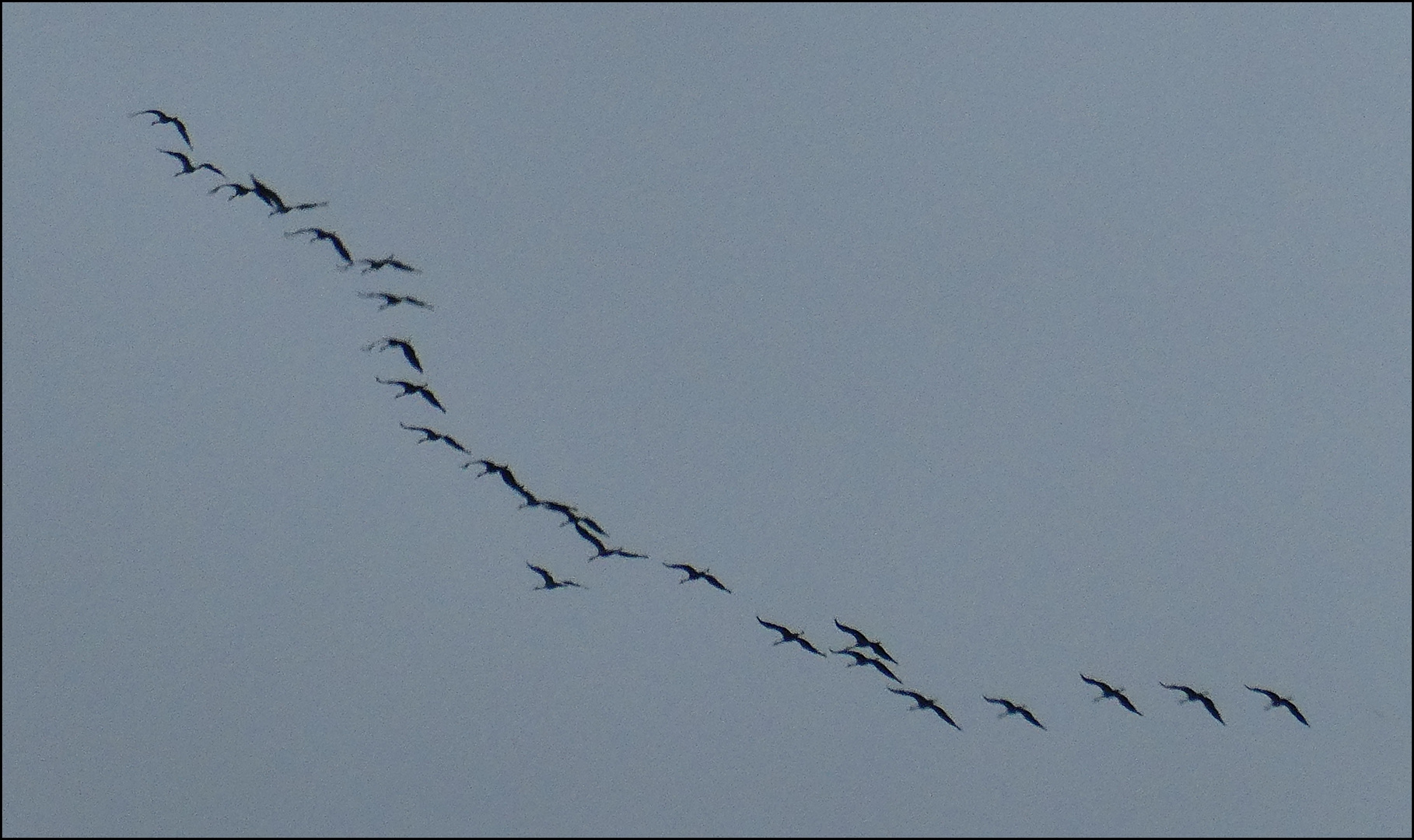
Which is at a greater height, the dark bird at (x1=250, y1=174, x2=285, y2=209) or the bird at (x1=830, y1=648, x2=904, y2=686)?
the dark bird at (x1=250, y1=174, x2=285, y2=209)

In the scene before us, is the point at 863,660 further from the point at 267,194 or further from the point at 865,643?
the point at 267,194

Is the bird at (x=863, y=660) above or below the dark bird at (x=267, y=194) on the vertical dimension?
below

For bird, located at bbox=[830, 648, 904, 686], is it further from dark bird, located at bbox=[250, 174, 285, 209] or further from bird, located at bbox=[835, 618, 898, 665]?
dark bird, located at bbox=[250, 174, 285, 209]

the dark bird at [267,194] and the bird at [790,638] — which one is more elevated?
the dark bird at [267,194]

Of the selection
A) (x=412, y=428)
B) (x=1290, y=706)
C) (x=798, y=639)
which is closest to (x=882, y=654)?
(x=798, y=639)

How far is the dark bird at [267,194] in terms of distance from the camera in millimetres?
73750

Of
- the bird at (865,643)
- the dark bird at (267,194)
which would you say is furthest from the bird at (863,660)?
the dark bird at (267,194)

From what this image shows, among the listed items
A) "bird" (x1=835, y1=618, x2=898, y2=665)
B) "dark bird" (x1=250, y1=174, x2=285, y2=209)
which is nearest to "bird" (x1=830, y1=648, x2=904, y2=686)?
"bird" (x1=835, y1=618, x2=898, y2=665)

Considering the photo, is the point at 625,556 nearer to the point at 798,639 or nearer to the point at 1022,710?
the point at 798,639

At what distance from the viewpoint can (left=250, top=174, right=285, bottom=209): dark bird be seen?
7375cm

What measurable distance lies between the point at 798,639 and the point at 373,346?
901 inches

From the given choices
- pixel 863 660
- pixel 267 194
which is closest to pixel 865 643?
pixel 863 660

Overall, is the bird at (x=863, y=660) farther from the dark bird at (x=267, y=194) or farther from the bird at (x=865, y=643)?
the dark bird at (x=267, y=194)

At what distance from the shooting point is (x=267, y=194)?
7400cm
